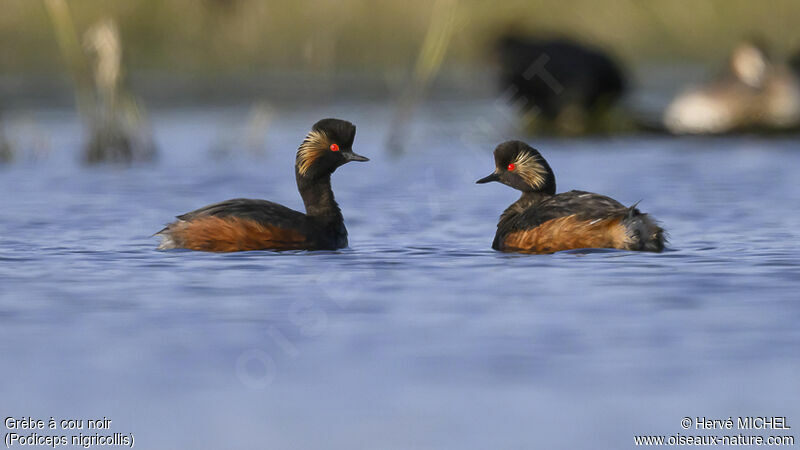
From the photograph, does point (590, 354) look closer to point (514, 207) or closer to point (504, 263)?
point (504, 263)

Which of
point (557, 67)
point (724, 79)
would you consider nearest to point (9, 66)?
point (557, 67)

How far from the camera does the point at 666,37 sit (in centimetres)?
3572

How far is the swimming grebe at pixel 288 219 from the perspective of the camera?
11992 millimetres

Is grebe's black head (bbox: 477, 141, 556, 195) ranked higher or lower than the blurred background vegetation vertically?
lower

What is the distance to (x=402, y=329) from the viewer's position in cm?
907

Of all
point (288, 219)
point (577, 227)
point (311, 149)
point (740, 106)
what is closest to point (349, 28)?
point (740, 106)

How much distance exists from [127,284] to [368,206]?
5883 mm

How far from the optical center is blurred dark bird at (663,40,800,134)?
23.9 metres

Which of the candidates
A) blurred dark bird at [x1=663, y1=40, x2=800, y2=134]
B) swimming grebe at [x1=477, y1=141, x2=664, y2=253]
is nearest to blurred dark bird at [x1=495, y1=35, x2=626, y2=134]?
blurred dark bird at [x1=663, y1=40, x2=800, y2=134]

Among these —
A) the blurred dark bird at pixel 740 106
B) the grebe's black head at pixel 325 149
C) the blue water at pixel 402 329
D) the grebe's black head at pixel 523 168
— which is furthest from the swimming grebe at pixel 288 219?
the blurred dark bird at pixel 740 106

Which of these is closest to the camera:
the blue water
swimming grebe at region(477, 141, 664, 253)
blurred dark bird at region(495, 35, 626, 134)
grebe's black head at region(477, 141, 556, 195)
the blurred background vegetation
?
the blue water

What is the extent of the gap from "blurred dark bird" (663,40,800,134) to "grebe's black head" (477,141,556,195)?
1144 centimetres

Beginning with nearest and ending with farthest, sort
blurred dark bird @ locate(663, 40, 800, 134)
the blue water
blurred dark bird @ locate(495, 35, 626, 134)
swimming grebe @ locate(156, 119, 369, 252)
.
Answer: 1. the blue water
2. swimming grebe @ locate(156, 119, 369, 252)
3. blurred dark bird @ locate(663, 40, 800, 134)
4. blurred dark bird @ locate(495, 35, 626, 134)

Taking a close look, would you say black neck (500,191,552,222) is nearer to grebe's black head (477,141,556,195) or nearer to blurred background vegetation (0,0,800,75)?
grebe's black head (477,141,556,195)
